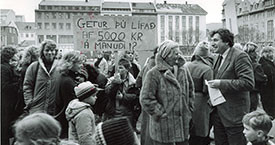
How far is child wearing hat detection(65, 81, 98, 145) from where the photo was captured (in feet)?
12.2

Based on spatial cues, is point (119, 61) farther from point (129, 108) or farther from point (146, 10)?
point (146, 10)

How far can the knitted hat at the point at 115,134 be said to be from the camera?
230 centimetres

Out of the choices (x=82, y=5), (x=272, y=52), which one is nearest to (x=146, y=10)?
(x=82, y=5)

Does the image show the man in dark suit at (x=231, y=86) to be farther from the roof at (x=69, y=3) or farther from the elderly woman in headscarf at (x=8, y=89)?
the roof at (x=69, y=3)

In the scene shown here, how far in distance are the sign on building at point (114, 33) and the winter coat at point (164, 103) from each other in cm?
255

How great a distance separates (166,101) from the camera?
13.5 ft

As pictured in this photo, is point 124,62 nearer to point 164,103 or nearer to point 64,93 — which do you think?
point 64,93

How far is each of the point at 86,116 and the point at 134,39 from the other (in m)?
3.21

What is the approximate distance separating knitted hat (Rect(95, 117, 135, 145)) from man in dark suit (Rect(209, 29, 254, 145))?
2.24 m

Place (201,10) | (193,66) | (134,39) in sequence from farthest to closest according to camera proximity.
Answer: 1. (201,10)
2. (134,39)
3. (193,66)

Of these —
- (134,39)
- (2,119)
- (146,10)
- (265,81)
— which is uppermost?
(146,10)

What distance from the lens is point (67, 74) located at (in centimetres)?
458

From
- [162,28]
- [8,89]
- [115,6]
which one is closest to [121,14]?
[115,6]

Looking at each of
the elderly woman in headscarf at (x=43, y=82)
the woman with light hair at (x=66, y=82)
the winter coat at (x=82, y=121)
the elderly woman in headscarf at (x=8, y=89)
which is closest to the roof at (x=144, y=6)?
the elderly woman in headscarf at (x=8, y=89)
